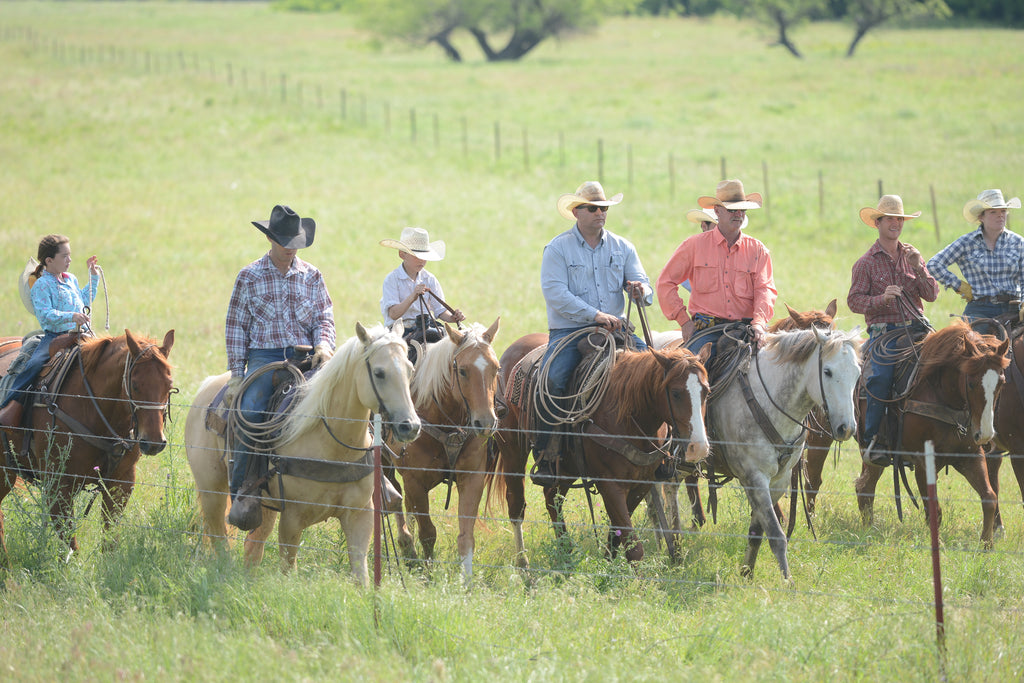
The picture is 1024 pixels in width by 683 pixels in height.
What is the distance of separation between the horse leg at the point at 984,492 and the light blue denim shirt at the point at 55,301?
7.37 m

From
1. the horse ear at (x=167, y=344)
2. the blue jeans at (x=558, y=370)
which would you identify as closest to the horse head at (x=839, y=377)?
the blue jeans at (x=558, y=370)

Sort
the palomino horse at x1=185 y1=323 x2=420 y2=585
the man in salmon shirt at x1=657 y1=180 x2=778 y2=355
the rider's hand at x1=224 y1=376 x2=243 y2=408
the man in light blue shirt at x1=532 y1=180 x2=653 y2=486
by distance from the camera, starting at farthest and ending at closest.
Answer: the man in salmon shirt at x1=657 y1=180 x2=778 y2=355 < the man in light blue shirt at x1=532 y1=180 x2=653 y2=486 < the rider's hand at x1=224 y1=376 x2=243 y2=408 < the palomino horse at x1=185 y1=323 x2=420 y2=585

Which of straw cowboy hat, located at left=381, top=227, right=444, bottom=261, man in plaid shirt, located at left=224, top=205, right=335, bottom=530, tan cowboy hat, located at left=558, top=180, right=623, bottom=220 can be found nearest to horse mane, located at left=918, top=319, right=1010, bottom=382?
tan cowboy hat, located at left=558, top=180, right=623, bottom=220

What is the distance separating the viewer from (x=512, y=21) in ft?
214

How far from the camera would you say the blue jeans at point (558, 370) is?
7.72m

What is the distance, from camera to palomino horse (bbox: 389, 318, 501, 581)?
6.88 metres

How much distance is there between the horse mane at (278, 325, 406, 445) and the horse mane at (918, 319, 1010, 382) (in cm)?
450

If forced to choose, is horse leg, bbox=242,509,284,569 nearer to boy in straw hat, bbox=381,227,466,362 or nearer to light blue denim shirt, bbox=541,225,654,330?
boy in straw hat, bbox=381,227,466,362

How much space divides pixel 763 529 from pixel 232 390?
4099mm

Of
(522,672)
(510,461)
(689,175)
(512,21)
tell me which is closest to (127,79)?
(689,175)

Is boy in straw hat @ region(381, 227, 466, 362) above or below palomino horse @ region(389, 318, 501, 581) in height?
above

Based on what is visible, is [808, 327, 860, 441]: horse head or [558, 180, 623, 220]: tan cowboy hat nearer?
[808, 327, 860, 441]: horse head

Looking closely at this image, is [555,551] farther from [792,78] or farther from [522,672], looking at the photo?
[792,78]

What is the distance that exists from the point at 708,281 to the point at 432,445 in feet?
8.90
